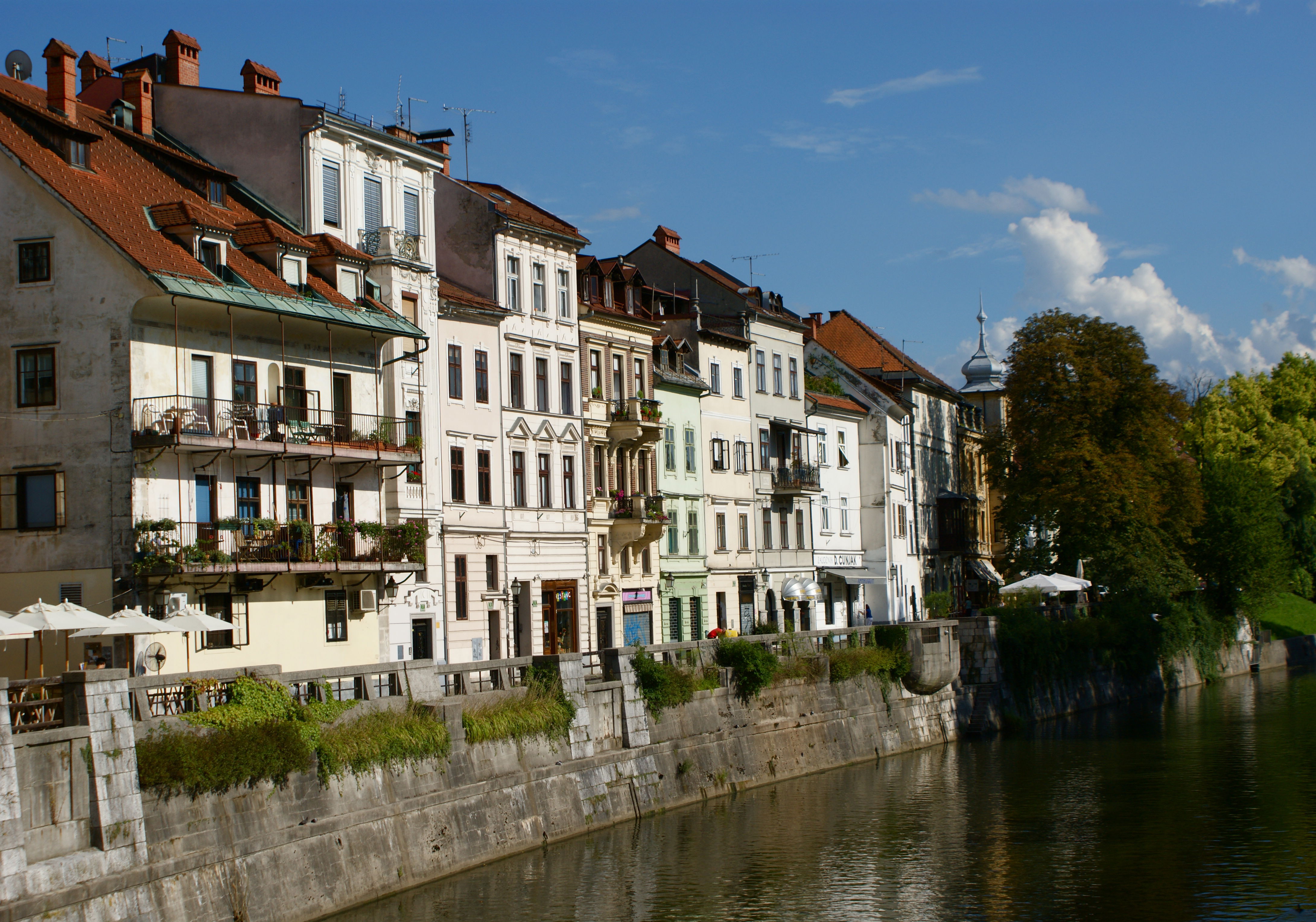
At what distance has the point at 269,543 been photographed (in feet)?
118

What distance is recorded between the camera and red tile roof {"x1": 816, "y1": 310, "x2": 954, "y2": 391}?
81312 mm

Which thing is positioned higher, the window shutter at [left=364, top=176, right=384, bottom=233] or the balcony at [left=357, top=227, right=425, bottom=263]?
the window shutter at [left=364, top=176, right=384, bottom=233]

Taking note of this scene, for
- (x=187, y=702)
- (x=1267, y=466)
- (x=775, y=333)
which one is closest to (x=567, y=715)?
(x=187, y=702)

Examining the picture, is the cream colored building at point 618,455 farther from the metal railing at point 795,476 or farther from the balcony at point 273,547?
the balcony at point 273,547

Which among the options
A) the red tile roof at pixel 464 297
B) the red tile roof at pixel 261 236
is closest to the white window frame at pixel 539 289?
the red tile roof at pixel 464 297

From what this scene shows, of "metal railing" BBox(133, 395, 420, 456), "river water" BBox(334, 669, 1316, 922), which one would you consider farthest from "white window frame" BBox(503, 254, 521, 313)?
"river water" BBox(334, 669, 1316, 922)

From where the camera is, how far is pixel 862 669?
44.3 m

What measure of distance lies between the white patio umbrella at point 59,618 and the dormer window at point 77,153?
524 inches

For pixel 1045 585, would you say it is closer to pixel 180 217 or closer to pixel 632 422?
pixel 632 422

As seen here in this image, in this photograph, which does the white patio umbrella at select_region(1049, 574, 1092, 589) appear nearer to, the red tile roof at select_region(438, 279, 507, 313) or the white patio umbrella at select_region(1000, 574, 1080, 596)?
the white patio umbrella at select_region(1000, 574, 1080, 596)

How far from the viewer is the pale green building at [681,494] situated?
57688 millimetres

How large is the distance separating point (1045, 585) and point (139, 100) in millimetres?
36096

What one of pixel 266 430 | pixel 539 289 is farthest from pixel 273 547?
pixel 539 289

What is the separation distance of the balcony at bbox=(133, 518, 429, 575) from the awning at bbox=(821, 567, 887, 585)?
3387 centimetres
